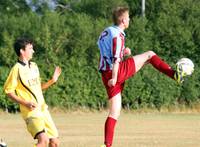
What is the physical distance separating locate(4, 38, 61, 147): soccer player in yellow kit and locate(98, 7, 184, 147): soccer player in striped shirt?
1080 millimetres

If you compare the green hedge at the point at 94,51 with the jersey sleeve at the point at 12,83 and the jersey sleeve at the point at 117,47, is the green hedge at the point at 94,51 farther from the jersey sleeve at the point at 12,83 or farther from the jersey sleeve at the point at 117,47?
the jersey sleeve at the point at 12,83

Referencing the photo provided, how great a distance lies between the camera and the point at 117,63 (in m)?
9.80

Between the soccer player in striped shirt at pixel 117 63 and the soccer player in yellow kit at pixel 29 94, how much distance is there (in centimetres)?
108

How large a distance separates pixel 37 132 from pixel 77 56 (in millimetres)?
23417

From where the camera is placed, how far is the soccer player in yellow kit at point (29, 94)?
905 cm

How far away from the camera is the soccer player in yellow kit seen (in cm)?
905

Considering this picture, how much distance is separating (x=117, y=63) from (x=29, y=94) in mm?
1427

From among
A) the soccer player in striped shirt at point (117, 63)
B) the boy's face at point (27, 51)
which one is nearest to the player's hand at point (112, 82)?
the soccer player in striped shirt at point (117, 63)

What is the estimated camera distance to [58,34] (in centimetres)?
3219

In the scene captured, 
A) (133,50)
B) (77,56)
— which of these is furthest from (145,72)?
(77,56)

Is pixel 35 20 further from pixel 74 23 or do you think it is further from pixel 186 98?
pixel 186 98

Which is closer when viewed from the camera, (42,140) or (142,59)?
(42,140)

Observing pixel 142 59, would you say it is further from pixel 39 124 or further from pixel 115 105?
pixel 39 124

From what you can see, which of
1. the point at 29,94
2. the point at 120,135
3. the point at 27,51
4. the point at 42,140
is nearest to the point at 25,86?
the point at 29,94
